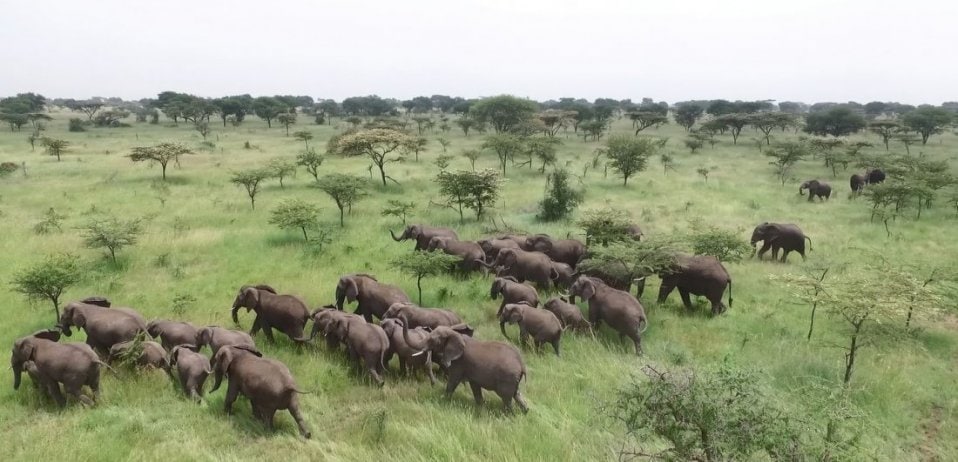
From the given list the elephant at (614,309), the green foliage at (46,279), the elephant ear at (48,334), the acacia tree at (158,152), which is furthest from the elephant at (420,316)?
the acacia tree at (158,152)

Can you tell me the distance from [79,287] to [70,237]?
22.2 feet

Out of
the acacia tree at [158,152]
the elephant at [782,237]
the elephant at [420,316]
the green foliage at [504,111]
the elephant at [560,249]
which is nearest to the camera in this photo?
the elephant at [420,316]

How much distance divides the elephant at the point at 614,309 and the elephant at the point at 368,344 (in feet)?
15.5

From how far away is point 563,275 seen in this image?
1518 cm

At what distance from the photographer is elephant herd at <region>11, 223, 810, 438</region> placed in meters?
8.57

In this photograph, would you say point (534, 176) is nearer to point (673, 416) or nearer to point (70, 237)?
point (70, 237)

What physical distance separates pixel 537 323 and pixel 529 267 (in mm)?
4235

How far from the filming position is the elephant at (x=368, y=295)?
12.3 metres

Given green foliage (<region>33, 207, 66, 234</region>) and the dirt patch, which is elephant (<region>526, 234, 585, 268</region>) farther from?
green foliage (<region>33, 207, 66, 234</region>)

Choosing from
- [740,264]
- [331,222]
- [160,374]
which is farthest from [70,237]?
[740,264]

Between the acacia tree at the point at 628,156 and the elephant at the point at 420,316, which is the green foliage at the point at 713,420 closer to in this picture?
the elephant at the point at 420,316

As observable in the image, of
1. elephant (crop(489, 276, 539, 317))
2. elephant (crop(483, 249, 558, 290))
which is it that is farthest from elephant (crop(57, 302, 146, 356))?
elephant (crop(483, 249, 558, 290))

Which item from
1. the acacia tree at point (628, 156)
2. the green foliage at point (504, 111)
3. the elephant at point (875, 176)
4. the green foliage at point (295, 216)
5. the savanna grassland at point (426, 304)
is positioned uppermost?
the green foliage at point (504, 111)

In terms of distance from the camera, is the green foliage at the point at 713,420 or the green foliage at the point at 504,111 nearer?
Result: the green foliage at the point at 713,420
